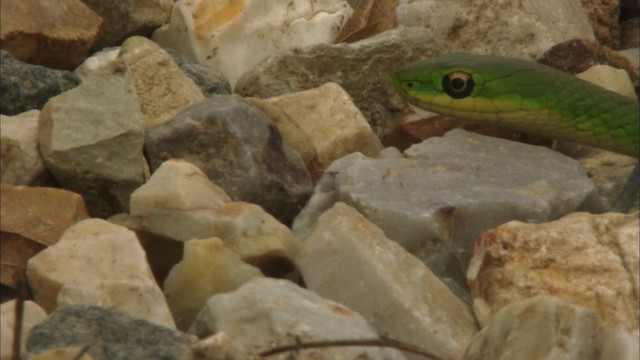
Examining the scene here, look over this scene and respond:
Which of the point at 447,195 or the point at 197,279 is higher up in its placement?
the point at 197,279

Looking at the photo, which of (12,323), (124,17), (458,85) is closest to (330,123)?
(458,85)

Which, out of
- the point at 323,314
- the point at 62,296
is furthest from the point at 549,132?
the point at 62,296

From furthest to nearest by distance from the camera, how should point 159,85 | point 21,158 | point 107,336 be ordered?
point 159,85 < point 21,158 < point 107,336

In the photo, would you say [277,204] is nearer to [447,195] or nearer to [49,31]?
[447,195]

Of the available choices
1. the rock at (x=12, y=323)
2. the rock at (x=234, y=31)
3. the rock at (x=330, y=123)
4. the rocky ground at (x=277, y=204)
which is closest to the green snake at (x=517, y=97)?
the rocky ground at (x=277, y=204)

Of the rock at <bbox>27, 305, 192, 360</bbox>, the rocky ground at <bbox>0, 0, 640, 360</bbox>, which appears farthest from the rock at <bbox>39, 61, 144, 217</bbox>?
the rock at <bbox>27, 305, 192, 360</bbox>

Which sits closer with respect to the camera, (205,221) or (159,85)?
(205,221)

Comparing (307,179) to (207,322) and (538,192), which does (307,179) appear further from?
(207,322)
